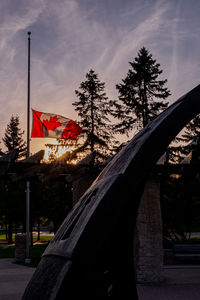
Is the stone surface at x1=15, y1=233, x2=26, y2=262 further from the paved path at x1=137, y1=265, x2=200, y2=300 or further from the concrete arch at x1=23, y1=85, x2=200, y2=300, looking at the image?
the concrete arch at x1=23, y1=85, x2=200, y2=300

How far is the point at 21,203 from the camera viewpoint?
31141mm

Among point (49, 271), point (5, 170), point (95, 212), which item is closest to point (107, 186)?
point (95, 212)

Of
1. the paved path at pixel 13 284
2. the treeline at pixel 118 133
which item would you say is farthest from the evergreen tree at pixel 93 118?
the paved path at pixel 13 284

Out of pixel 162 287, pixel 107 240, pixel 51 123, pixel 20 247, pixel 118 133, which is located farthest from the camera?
pixel 118 133

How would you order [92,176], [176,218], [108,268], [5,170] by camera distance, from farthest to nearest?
[176,218] → [92,176] → [5,170] → [108,268]

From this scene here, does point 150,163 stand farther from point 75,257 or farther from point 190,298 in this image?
point 190,298

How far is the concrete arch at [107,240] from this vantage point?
2.35 meters

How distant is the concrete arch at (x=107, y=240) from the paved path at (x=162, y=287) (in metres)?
5.92

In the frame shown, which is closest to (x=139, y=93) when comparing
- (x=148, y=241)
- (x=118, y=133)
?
(x=118, y=133)

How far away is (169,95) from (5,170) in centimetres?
2397

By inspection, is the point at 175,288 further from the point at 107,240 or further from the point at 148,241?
the point at 107,240

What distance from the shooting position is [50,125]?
14.9 m

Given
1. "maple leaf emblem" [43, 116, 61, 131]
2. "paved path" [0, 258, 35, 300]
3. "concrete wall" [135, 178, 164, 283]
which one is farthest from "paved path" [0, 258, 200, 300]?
"maple leaf emblem" [43, 116, 61, 131]

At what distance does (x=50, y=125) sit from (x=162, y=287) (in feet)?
25.5
